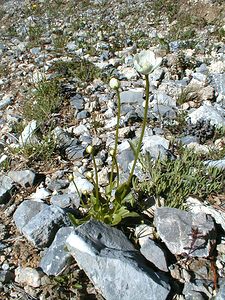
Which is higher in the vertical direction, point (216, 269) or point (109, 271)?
point (109, 271)

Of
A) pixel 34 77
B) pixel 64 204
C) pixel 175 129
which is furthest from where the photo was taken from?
pixel 34 77

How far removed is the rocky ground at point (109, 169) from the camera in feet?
8.53

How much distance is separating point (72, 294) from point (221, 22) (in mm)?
6231

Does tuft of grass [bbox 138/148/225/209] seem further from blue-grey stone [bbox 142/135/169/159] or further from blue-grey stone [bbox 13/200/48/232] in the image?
blue-grey stone [bbox 13/200/48/232]

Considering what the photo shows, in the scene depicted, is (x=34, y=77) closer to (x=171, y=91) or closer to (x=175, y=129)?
(x=171, y=91)

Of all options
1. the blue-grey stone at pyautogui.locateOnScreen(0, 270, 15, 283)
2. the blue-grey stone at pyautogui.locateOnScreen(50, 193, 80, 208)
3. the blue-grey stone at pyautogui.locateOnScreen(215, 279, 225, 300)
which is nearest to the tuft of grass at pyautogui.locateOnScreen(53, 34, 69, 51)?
the blue-grey stone at pyautogui.locateOnScreen(50, 193, 80, 208)

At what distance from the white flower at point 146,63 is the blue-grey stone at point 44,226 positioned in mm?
1236

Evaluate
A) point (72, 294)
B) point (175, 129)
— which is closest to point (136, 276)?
point (72, 294)

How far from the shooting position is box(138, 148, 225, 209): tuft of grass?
10.5ft

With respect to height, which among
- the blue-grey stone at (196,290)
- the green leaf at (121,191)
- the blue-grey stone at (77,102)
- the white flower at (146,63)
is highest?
the white flower at (146,63)

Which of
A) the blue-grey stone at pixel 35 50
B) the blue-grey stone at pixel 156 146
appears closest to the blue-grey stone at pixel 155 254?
the blue-grey stone at pixel 156 146

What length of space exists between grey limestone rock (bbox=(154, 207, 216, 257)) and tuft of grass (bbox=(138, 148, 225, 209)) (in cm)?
19

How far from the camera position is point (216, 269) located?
2729mm

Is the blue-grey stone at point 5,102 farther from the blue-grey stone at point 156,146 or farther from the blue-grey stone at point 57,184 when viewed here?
the blue-grey stone at point 156,146
